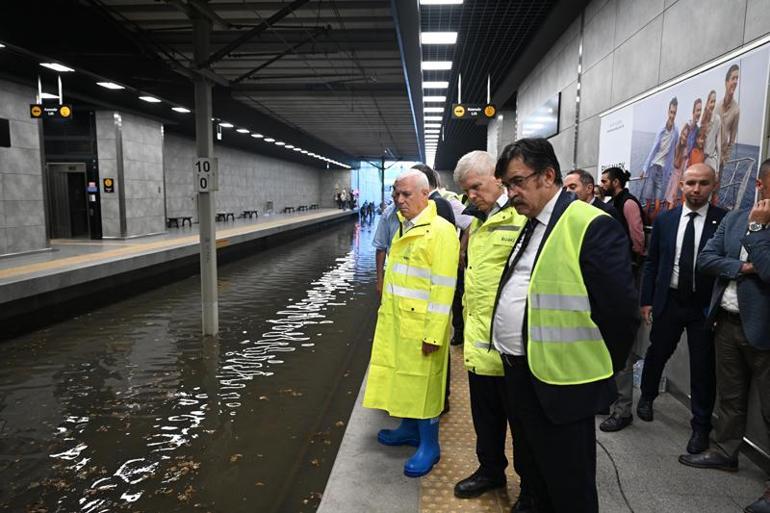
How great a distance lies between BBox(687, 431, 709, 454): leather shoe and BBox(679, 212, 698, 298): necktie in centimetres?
79

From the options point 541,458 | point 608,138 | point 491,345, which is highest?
point 608,138

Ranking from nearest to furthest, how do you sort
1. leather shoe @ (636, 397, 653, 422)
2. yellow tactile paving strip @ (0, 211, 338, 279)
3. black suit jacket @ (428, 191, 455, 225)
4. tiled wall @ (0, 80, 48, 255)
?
1. leather shoe @ (636, 397, 653, 422)
2. black suit jacket @ (428, 191, 455, 225)
3. yellow tactile paving strip @ (0, 211, 338, 279)
4. tiled wall @ (0, 80, 48, 255)

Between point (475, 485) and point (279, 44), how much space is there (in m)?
8.94

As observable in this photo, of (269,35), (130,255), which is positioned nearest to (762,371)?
(269,35)

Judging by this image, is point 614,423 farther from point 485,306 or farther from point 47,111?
point 47,111

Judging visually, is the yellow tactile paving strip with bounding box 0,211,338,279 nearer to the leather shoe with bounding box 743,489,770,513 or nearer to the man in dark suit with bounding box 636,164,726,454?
the man in dark suit with bounding box 636,164,726,454

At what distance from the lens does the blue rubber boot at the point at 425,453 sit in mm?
2703

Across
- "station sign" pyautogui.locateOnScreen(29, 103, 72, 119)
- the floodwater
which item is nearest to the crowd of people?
the floodwater

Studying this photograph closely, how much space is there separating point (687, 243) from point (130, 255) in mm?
9237

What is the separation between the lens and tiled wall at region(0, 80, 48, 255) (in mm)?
9633

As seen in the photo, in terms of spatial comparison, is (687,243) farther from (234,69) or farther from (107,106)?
(107,106)

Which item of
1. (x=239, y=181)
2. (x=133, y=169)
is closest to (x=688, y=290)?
(x=133, y=169)

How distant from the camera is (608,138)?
5562mm

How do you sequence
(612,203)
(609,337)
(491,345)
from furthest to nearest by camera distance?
(612,203), (491,345), (609,337)
